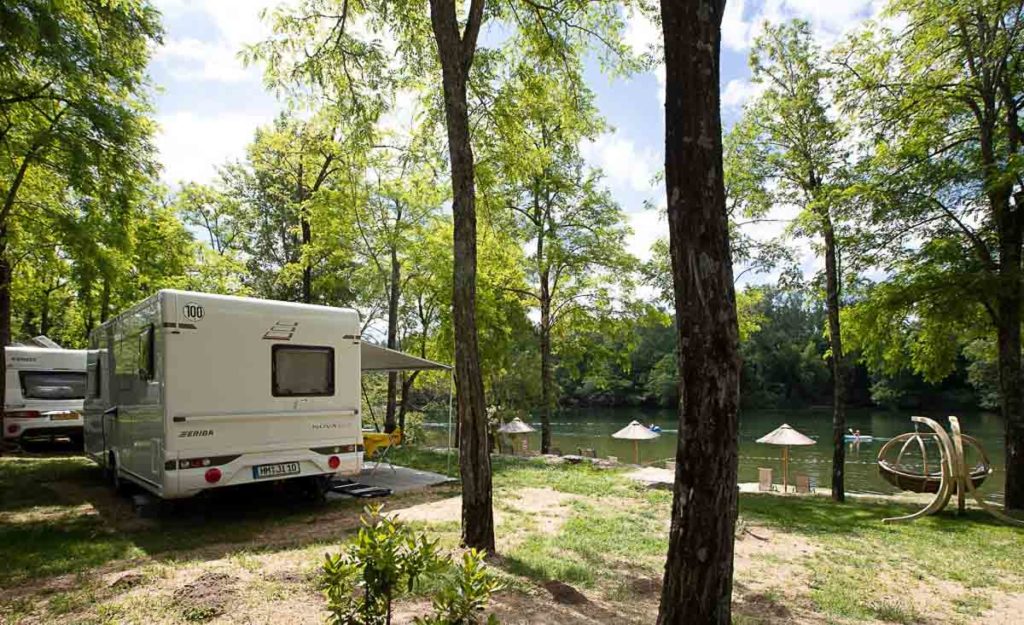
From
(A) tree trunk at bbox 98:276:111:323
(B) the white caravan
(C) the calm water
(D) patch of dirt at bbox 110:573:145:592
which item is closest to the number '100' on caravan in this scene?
(D) patch of dirt at bbox 110:573:145:592

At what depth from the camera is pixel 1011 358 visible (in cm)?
1044

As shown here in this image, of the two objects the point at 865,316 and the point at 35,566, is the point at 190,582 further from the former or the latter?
the point at 865,316

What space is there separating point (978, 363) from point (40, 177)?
173 ft

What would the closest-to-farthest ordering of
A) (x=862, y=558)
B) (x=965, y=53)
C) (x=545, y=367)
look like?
(x=862, y=558)
(x=965, y=53)
(x=545, y=367)

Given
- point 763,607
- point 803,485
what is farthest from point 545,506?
point 803,485

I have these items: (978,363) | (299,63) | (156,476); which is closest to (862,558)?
(156,476)

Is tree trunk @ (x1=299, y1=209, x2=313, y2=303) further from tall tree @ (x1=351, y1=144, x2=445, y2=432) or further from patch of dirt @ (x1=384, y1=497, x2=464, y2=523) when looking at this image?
patch of dirt @ (x1=384, y1=497, x2=464, y2=523)

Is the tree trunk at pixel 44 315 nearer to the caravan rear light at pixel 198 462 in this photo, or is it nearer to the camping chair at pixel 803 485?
the caravan rear light at pixel 198 462

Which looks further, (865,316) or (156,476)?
(865,316)

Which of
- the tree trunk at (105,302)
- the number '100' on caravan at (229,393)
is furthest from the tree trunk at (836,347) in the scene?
the tree trunk at (105,302)

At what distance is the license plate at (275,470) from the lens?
6896 mm

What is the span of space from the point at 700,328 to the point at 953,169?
397 inches

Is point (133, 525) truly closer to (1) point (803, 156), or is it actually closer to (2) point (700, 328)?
(2) point (700, 328)

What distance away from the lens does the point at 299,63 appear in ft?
24.0
